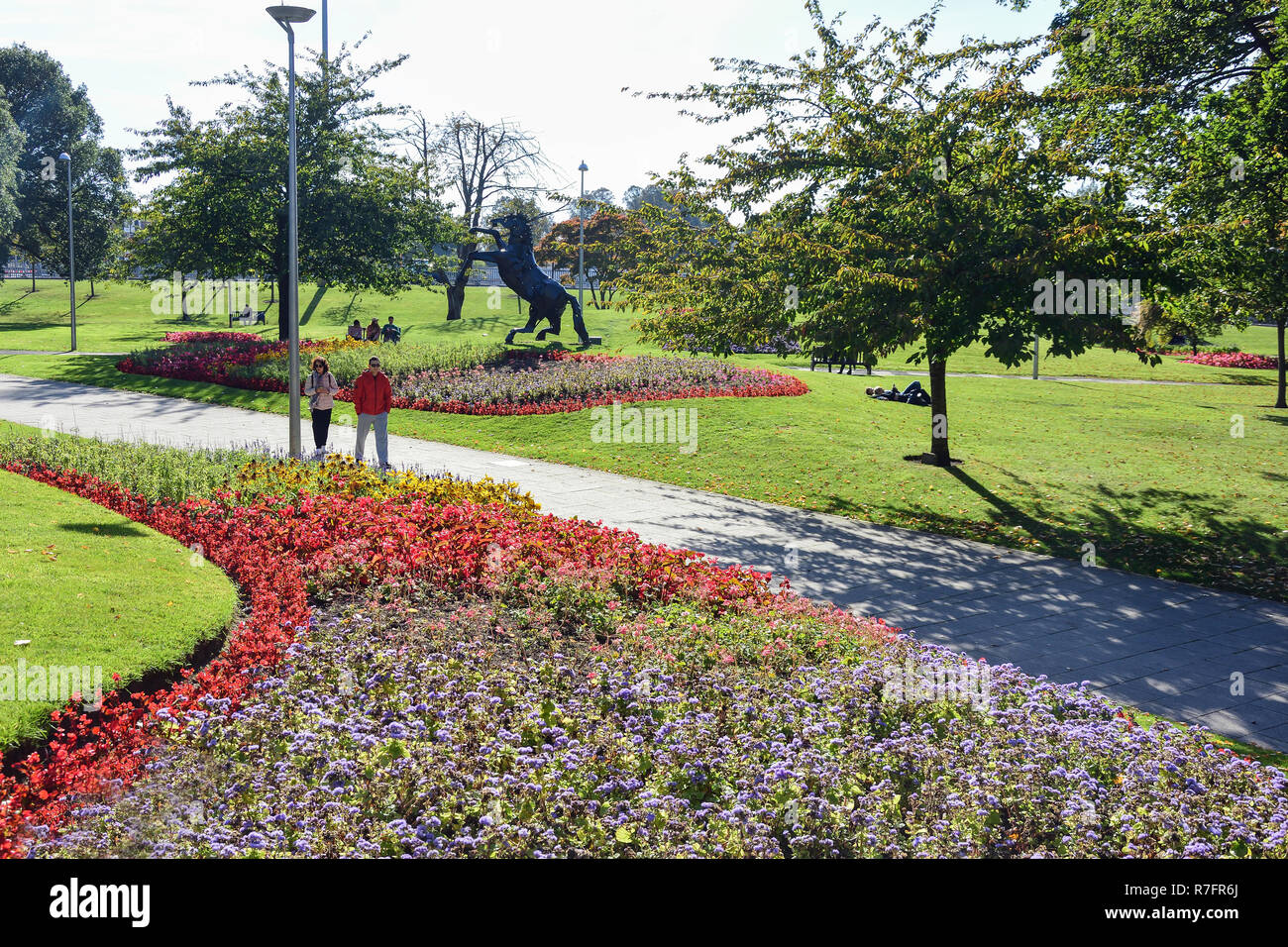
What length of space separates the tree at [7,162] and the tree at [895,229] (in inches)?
1766

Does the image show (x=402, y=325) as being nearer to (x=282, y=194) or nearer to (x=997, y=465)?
(x=282, y=194)

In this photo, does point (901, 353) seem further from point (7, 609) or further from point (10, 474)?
point (7, 609)

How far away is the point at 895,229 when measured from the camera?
14320 millimetres

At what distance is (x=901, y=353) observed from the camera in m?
41.0

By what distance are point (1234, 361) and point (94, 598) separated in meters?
50.5

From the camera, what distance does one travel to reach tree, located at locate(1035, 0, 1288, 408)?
545 inches

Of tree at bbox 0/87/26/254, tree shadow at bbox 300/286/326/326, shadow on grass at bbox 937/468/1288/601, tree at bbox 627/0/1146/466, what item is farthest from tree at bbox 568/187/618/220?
tree at bbox 0/87/26/254

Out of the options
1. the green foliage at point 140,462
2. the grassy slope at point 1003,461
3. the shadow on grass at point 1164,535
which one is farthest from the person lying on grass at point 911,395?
the green foliage at point 140,462

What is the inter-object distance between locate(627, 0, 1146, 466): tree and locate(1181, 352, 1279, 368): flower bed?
120 feet

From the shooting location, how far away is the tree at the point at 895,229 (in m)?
13.4

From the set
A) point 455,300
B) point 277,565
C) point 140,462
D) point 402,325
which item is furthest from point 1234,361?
point 277,565

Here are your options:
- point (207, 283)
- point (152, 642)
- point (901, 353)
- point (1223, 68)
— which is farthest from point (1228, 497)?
point (207, 283)
